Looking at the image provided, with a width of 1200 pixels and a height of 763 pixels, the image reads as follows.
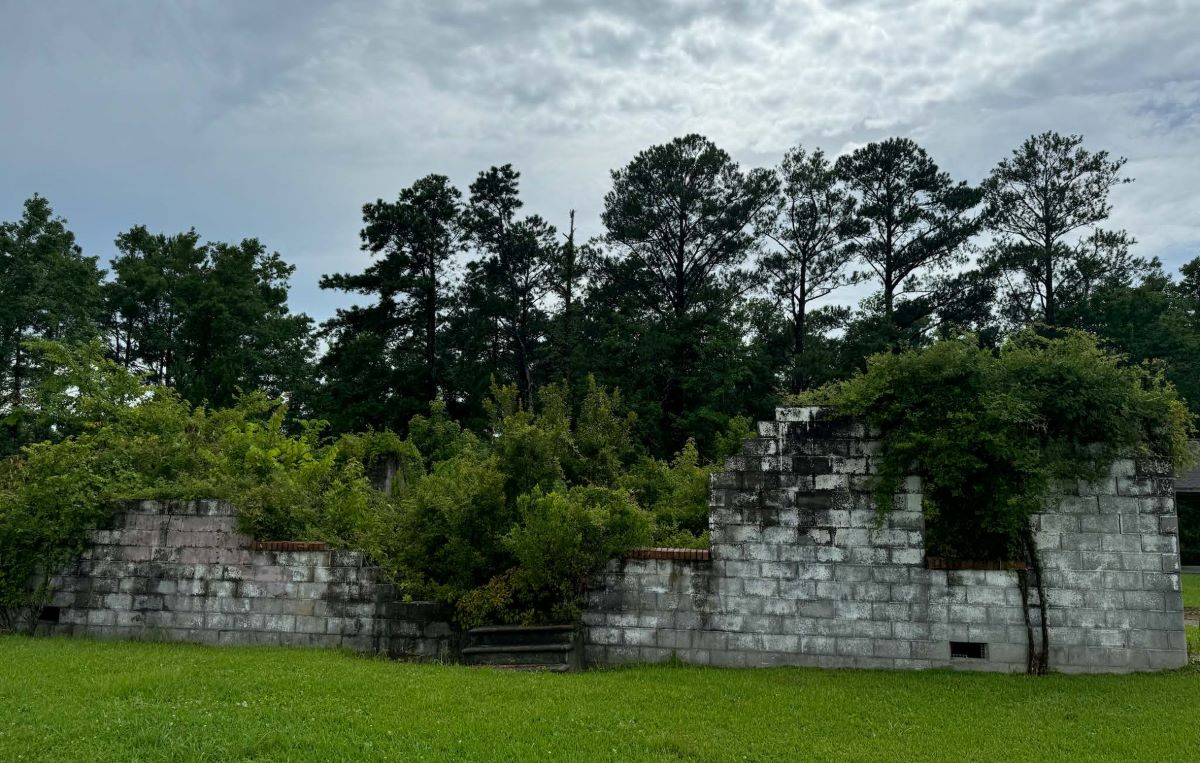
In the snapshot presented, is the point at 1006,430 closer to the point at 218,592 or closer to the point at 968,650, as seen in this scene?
the point at 968,650

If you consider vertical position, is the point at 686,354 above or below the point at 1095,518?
above

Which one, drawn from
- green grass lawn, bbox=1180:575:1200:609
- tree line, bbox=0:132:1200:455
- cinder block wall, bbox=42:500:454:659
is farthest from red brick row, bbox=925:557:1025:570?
tree line, bbox=0:132:1200:455

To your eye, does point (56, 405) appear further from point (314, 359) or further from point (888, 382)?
point (888, 382)

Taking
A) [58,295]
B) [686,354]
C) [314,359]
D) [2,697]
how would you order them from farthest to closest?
1. [314,359]
2. [686,354]
3. [58,295]
4. [2,697]

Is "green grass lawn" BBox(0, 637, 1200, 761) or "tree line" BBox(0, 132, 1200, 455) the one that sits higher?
"tree line" BBox(0, 132, 1200, 455)

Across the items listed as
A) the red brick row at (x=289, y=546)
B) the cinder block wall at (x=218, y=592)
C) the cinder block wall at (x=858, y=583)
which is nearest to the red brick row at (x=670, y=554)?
the cinder block wall at (x=858, y=583)

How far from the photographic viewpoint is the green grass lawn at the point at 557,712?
5.39 meters

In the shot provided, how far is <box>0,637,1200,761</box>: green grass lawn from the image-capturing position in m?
5.39

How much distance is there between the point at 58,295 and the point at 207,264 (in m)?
7.27

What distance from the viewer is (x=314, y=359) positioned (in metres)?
33.2

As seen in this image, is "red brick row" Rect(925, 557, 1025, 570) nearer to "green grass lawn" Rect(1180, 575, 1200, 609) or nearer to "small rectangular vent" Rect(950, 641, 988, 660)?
"small rectangular vent" Rect(950, 641, 988, 660)

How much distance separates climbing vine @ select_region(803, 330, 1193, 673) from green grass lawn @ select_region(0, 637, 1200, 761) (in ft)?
4.71

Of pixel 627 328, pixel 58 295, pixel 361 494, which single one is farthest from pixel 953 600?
pixel 58 295

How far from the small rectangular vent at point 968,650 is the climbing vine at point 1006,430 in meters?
0.44
